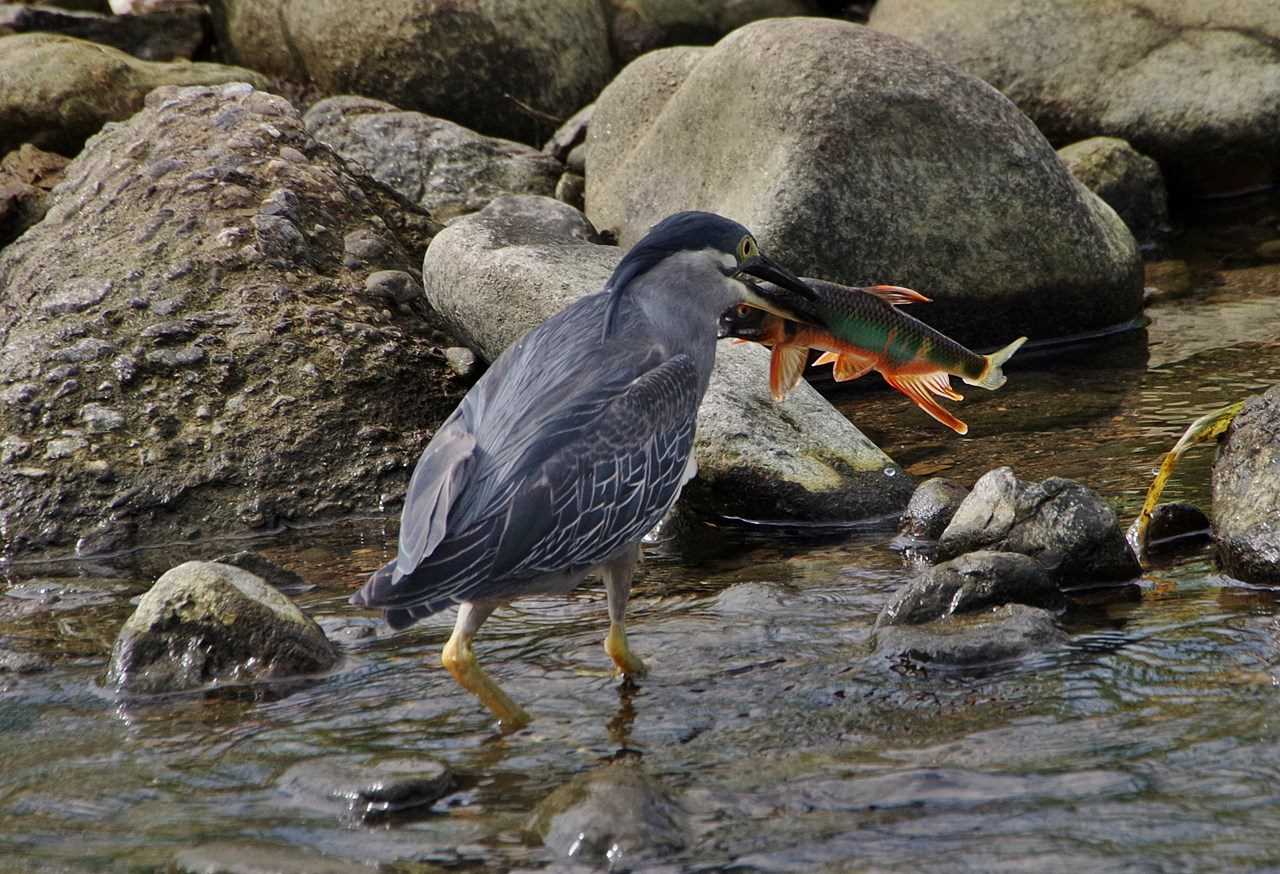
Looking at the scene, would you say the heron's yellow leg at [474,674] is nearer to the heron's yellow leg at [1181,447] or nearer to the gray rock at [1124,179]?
the heron's yellow leg at [1181,447]

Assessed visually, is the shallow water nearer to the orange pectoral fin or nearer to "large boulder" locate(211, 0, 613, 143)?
the orange pectoral fin

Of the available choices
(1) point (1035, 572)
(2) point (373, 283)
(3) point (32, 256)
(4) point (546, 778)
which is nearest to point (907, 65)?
(2) point (373, 283)

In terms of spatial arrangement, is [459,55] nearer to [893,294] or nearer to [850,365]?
[850,365]

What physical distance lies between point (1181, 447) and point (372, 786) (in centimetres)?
319

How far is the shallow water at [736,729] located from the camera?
364 cm

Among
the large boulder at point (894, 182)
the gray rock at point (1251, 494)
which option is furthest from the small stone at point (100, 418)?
the gray rock at point (1251, 494)

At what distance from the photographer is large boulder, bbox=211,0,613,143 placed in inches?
438

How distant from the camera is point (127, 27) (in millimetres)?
11898

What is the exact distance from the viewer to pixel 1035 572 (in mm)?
5047

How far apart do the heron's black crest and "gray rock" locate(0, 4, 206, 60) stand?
310 inches

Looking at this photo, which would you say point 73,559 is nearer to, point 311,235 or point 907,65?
point 311,235

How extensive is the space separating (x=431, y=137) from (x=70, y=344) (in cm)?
339

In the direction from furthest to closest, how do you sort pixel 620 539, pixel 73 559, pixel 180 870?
1. pixel 73 559
2. pixel 620 539
3. pixel 180 870

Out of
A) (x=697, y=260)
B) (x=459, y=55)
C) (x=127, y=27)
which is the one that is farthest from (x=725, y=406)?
(x=127, y=27)
